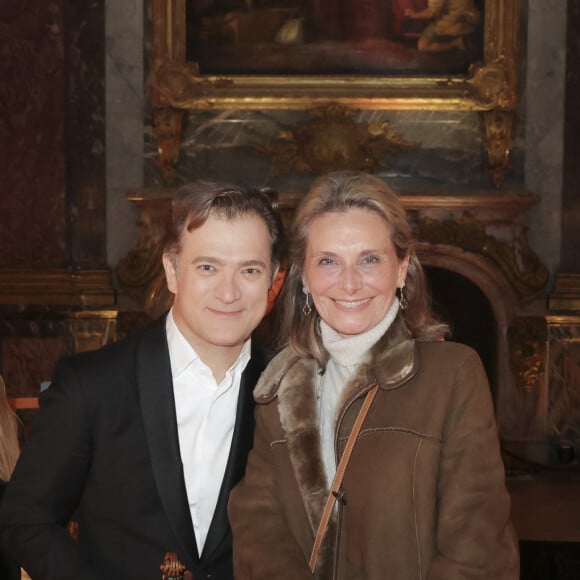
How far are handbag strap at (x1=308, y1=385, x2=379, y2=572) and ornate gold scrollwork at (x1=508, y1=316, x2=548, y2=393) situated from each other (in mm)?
6936

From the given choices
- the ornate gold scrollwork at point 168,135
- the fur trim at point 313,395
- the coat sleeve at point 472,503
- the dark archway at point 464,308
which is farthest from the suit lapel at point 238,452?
the dark archway at point 464,308

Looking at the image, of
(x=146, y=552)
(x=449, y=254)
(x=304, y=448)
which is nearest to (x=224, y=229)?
(x=304, y=448)

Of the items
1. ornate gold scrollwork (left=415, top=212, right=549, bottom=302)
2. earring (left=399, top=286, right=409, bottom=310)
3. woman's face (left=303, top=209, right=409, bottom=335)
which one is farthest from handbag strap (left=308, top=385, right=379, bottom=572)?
ornate gold scrollwork (left=415, top=212, right=549, bottom=302)

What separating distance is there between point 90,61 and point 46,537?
7.43 metres

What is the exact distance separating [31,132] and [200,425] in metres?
7.04

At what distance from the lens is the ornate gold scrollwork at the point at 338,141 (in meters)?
9.51

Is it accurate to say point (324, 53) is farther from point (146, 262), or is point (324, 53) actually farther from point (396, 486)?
point (396, 486)

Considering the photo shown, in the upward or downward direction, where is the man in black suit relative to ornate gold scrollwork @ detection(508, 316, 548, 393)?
upward

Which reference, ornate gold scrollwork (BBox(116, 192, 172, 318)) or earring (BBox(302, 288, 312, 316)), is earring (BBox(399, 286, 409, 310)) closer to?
earring (BBox(302, 288, 312, 316))

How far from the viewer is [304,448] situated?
9.46 ft

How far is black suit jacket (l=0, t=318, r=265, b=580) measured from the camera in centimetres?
288

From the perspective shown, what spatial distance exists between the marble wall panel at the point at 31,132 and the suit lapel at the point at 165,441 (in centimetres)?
680

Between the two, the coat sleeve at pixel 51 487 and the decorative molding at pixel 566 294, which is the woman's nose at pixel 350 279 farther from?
the decorative molding at pixel 566 294

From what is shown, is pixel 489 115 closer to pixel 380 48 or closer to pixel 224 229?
pixel 380 48
